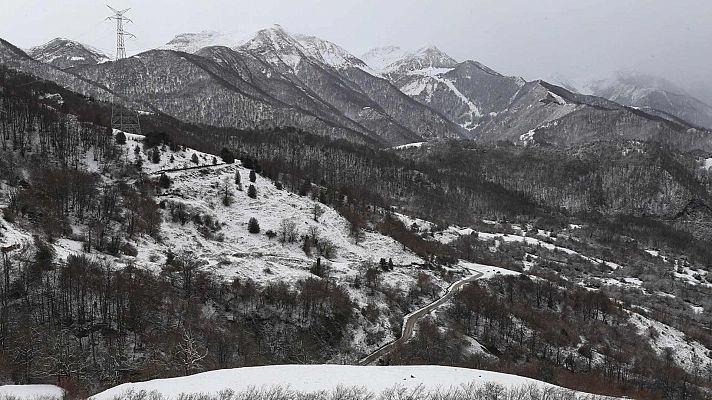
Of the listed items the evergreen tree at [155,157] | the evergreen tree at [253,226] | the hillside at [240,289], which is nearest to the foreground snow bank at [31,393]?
the hillside at [240,289]

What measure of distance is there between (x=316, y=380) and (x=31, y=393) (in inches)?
454

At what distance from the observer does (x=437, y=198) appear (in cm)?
17062

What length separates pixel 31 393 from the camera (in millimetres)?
18188

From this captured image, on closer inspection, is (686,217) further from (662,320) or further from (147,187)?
(147,187)

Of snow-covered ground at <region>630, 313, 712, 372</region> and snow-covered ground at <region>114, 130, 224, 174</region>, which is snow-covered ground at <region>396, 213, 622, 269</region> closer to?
snow-covered ground at <region>630, 313, 712, 372</region>

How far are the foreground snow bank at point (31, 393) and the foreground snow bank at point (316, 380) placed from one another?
1809 mm

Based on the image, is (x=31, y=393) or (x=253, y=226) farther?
(x=253, y=226)

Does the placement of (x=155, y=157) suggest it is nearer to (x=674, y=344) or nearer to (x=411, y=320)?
(x=411, y=320)

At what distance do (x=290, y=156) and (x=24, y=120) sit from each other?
110637mm

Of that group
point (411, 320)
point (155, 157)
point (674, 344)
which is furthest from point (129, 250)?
point (674, 344)

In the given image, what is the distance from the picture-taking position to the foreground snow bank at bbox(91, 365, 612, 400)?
18906 millimetres

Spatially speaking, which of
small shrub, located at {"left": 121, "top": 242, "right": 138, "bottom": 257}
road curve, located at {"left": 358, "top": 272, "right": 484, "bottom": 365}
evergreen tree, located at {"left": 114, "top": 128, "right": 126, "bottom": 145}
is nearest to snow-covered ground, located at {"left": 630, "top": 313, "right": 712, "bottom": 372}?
road curve, located at {"left": 358, "top": 272, "right": 484, "bottom": 365}

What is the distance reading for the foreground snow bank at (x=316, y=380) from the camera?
18906mm

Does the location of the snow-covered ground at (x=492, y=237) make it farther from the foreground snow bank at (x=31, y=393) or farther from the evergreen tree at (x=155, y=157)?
the foreground snow bank at (x=31, y=393)
